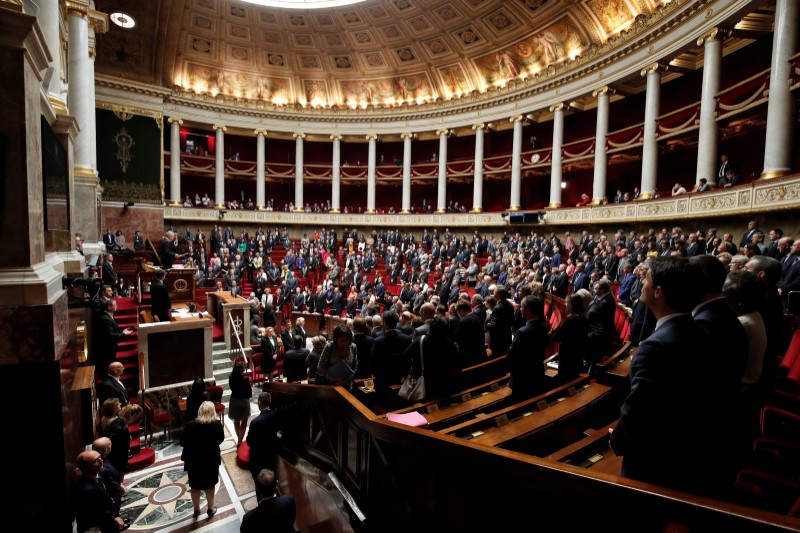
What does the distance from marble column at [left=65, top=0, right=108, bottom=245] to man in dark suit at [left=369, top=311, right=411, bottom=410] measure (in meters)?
8.07

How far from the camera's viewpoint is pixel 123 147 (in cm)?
1900

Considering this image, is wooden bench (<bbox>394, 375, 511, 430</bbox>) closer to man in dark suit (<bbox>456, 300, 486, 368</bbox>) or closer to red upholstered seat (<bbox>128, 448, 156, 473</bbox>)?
man in dark suit (<bbox>456, 300, 486, 368</bbox>)

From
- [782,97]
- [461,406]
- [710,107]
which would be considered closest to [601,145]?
[710,107]

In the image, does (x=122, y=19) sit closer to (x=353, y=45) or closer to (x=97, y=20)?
(x=97, y=20)

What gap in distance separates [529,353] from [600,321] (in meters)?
1.79

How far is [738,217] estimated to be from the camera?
10625 millimetres

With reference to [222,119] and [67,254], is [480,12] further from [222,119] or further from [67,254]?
[67,254]

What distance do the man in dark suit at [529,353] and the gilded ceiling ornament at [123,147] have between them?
2150 centimetres

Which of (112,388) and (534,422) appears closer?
(534,422)

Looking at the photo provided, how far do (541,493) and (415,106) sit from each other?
81.1 ft

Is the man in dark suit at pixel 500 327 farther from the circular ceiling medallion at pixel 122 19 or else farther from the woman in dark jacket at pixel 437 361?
the circular ceiling medallion at pixel 122 19

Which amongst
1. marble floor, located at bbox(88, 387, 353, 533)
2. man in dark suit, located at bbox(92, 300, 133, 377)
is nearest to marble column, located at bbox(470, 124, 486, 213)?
man in dark suit, located at bbox(92, 300, 133, 377)

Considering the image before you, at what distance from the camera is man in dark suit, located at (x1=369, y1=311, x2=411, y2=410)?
4.16 m

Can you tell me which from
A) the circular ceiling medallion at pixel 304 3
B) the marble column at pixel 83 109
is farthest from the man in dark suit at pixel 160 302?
the circular ceiling medallion at pixel 304 3
